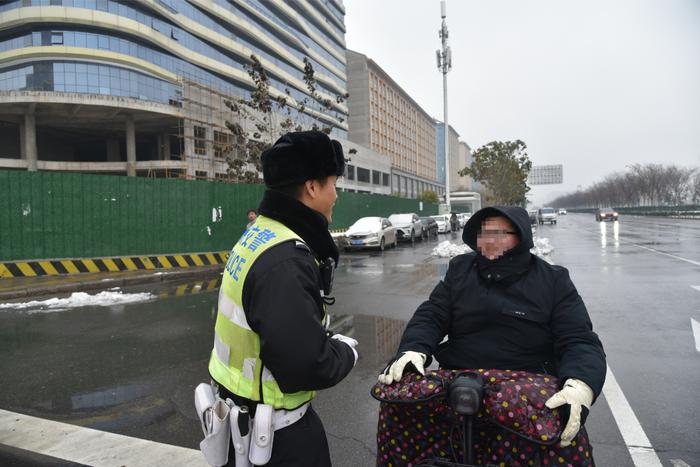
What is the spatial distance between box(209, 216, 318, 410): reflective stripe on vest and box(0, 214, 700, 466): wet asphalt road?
181cm

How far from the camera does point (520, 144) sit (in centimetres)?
5244

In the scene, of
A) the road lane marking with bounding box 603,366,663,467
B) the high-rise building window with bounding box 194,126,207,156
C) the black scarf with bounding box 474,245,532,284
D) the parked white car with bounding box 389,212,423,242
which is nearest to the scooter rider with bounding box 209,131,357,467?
the black scarf with bounding box 474,245,532,284

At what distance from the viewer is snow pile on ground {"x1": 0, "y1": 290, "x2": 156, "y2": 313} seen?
8.59 m

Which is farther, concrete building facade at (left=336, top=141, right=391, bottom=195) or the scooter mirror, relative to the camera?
concrete building facade at (left=336, top=141, right=391, bottom=195)

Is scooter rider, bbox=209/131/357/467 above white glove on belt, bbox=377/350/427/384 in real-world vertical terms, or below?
above

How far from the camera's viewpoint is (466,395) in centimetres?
183

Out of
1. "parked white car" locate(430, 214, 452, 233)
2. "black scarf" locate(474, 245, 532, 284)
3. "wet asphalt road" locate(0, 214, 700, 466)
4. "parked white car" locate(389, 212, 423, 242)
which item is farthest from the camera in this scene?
"parked white car" locate(430, 214, 452, 233)

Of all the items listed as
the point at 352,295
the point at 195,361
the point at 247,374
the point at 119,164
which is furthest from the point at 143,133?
the point at 247,374

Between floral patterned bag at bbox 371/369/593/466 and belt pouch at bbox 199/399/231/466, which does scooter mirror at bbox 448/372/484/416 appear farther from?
belt pouch at bbox 199/399/231/466

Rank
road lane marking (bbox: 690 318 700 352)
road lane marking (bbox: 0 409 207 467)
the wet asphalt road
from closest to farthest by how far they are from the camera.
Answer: road lane marking (bbox: 0 409 207 467) < the wet asphalt road < road lane marking (bbox: 690 318 700 352)

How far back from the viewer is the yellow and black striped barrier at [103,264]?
37.3 feet

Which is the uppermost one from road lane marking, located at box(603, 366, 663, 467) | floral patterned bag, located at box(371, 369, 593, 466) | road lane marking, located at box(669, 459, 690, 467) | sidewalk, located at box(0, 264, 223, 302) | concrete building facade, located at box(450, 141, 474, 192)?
concrete building facade, located at box(450, 141, 474, 192)

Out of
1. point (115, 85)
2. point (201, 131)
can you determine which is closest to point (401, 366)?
point (201, 131)

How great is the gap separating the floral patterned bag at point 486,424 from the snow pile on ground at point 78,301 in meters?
8.16
